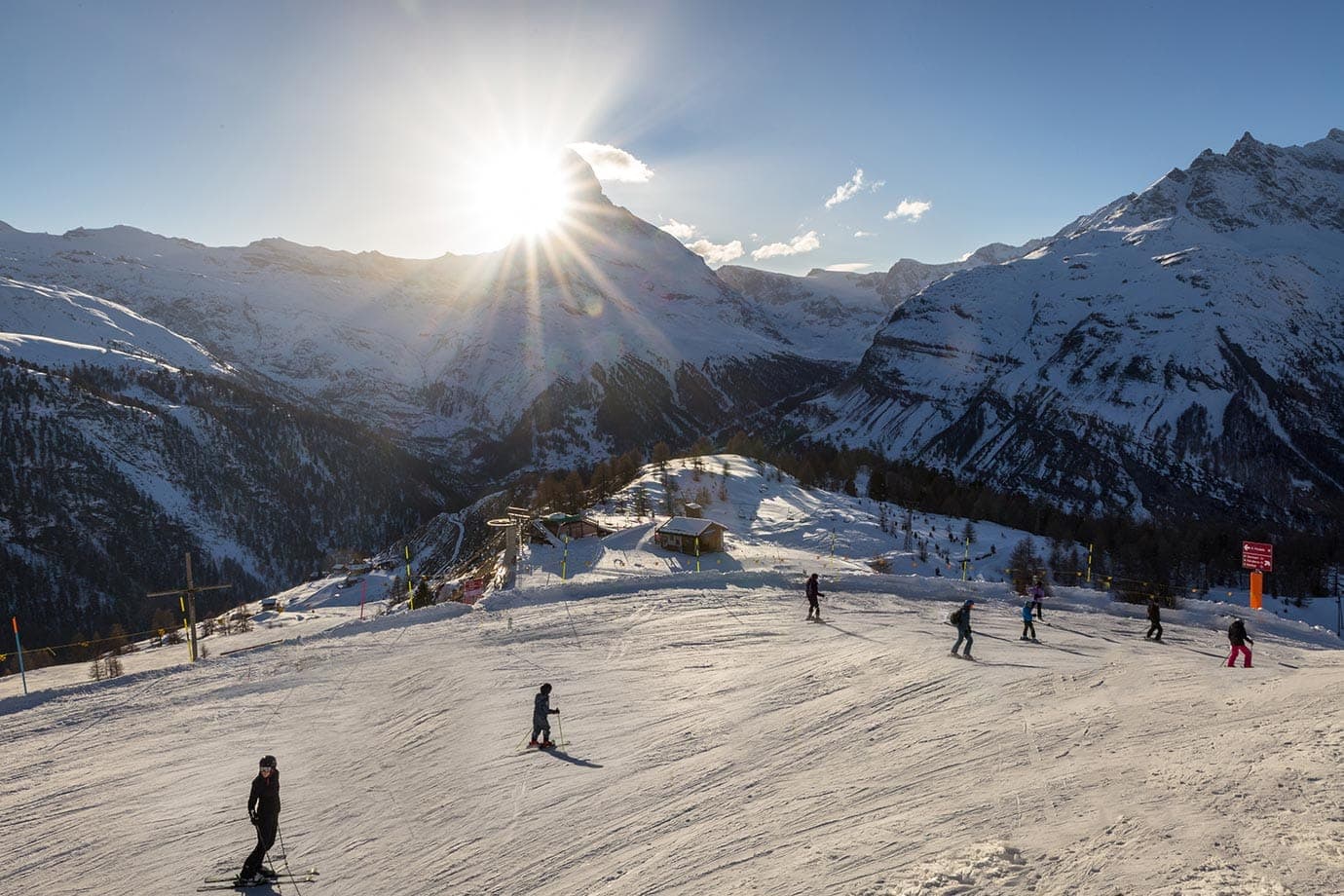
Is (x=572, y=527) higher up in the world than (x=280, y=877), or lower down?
higher up

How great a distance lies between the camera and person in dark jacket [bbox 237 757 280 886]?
12.4 metres

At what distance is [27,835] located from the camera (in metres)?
15.0

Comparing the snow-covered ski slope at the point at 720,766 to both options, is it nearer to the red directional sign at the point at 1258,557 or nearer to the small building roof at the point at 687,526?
the red directional sign at the point at 1258,557

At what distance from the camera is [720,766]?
50.3ft

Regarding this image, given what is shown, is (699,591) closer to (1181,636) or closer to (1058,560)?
(1181,636)

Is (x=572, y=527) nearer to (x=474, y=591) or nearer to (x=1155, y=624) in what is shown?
(x=474, y=591)

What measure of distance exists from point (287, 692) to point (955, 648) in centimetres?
2350

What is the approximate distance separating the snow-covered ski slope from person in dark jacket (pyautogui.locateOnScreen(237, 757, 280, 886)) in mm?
889

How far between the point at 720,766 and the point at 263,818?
908 centimetres

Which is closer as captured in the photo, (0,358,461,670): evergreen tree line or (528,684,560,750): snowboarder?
(528,684,560,750): snowboarder

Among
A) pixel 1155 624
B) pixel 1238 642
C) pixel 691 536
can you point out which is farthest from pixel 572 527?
pixel 1238 642

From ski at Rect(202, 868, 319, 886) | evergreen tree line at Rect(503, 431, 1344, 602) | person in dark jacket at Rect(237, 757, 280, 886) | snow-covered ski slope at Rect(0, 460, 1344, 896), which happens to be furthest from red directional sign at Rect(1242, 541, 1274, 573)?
evergreen tree line at Rect(503, 431, 1344, 602)

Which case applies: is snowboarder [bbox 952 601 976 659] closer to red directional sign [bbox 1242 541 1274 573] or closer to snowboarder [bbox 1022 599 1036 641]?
snowboarder [bbox 1022 599 1036 641]

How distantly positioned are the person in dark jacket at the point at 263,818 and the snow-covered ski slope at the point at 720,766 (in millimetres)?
889
